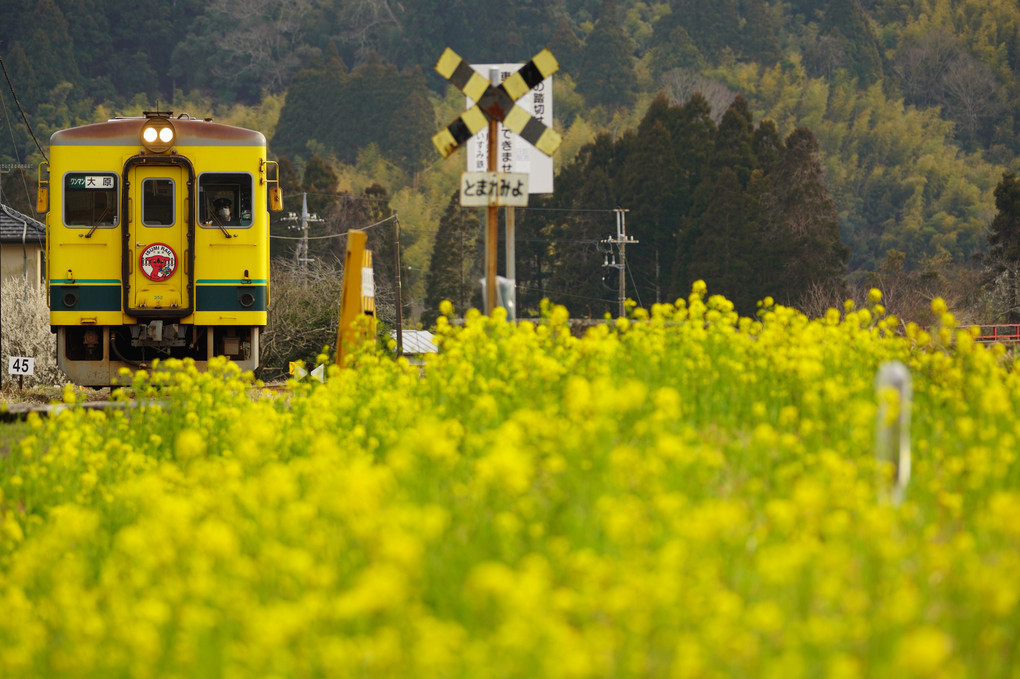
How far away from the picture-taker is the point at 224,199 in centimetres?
1280

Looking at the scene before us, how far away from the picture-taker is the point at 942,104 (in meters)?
91.2

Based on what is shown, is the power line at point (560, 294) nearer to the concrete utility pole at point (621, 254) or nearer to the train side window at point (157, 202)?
the concrete utility pole at point (621, 254)

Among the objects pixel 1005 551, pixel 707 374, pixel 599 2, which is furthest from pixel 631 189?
pixel 599 2

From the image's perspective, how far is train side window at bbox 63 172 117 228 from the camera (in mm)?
12641

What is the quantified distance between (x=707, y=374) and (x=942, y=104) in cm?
8974

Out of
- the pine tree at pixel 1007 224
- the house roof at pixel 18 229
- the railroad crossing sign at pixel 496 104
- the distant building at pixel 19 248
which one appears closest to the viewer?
the railroad crossing sign at pixel 496 104

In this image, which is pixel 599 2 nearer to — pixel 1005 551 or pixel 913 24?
pixel 913 24

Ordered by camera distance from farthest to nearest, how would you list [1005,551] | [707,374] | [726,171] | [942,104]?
1. [942,104]
2. [726,171]
3. [707,374]
4. [1005,551]

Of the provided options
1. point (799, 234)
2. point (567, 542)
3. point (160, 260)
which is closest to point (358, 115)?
point (799, 234)

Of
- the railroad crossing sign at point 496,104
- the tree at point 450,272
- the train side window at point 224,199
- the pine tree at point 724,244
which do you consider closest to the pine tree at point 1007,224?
the pine tree at point 724,244

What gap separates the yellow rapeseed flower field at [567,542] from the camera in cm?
363

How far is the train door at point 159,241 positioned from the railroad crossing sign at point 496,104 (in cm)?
500

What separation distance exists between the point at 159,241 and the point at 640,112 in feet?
241

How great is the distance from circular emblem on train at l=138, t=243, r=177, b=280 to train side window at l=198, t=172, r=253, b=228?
0.42 m
